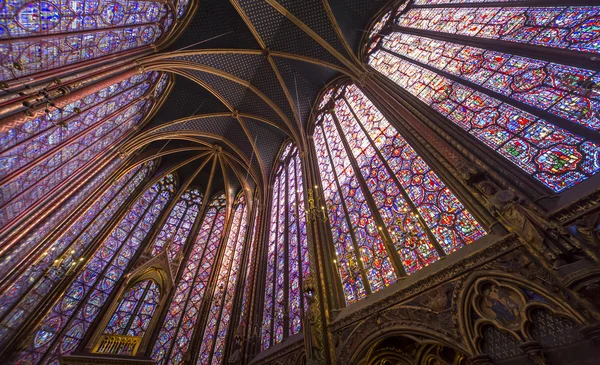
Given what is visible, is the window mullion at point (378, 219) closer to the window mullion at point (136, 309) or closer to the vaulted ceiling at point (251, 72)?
the vaulted ceiling at point (251, 72)

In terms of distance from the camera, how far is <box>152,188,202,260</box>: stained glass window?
40.1 ft

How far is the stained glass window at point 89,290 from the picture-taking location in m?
7.66

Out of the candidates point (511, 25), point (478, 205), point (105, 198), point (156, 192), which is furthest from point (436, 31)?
point (156, 192)

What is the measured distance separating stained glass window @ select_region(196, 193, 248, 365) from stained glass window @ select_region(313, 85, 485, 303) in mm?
5521

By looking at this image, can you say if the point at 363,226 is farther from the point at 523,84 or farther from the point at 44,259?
the point at 44,259

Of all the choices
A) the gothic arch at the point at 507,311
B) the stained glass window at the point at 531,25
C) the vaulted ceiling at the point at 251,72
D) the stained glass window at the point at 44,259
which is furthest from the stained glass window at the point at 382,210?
the stained glass window at the point at 44,259

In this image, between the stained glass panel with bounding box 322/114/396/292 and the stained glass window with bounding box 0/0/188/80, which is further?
the stained glass panel with bounding box 322/114/396/292

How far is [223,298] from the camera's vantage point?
1018cm

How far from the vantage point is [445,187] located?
4.83 metres

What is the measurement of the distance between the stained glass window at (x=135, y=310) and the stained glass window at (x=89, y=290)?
2.14 ft

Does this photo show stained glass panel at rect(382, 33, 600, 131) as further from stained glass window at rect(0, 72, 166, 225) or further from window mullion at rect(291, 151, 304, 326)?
stained glass window at rect(0, 72, 166, 225)

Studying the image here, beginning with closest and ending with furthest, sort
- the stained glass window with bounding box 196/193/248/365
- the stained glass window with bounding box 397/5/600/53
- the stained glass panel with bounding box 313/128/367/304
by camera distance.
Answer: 1. the stained glass window with bounding box 397/5/600/53
2. the stained glass panel with bounding box 313/128/367/304
3. the stained glass window with bounding box 196/193/248/365

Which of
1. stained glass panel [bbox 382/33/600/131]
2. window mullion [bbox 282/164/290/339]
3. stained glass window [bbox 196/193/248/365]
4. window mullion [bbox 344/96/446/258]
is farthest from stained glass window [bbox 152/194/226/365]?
stained glass panel [bbox 382/33/600/131]

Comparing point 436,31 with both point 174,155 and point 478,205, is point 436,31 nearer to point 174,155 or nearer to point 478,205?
point 478,205
